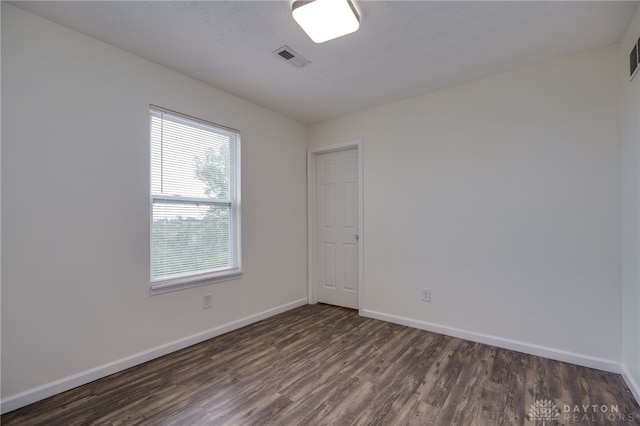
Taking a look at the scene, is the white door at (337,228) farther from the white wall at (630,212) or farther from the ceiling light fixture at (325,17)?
the white wall at (630,212)

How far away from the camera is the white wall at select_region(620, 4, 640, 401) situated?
1.91 metres

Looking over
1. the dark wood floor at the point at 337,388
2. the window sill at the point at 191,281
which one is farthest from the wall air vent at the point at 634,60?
the window sill at the point at 191,281

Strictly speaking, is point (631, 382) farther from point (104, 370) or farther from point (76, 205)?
point (76, 205)

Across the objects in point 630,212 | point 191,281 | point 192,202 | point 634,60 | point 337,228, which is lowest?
point 191,281

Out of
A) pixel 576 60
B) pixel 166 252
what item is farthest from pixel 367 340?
pixel 576 60

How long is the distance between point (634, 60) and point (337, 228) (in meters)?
3.01

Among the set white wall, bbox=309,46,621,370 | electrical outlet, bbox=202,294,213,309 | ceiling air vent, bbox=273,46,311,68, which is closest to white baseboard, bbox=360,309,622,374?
white wall, bbox=309,46,621,370

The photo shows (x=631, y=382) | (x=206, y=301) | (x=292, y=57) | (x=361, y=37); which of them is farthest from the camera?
(x=206, y=301)

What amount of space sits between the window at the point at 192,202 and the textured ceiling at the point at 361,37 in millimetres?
541

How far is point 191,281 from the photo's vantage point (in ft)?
8.98

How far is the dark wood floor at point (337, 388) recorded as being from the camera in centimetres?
175

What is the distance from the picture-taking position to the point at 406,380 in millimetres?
2146

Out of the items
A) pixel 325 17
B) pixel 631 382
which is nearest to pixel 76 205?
pixel 325 17

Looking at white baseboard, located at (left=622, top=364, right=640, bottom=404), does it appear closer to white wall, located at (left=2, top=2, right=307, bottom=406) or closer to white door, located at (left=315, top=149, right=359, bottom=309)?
white door, located at (left=315, top=149, right=359, bottom=309)
